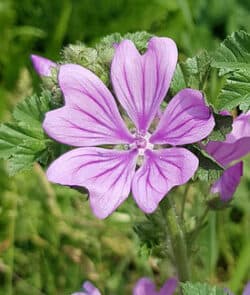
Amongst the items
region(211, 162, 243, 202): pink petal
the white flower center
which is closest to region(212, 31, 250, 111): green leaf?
the white flower center

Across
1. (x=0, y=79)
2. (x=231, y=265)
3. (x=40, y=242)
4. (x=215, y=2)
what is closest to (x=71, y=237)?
(x=40, y=242)

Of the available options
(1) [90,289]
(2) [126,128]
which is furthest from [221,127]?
(1) [90,289]

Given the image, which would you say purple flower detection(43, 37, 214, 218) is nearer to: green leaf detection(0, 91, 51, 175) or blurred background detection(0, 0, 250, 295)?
A: green leaf detection(0, 91, 51, 175)

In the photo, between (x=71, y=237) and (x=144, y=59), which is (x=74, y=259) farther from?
(x=144, y=59)

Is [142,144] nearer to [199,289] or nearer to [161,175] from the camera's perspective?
[161,175]

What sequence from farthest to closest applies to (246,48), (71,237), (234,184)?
(71,237) < (234,184) < (246,48)

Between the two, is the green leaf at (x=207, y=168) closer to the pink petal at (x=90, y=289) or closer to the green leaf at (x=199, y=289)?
the green leaf at (x=199, y=289)
